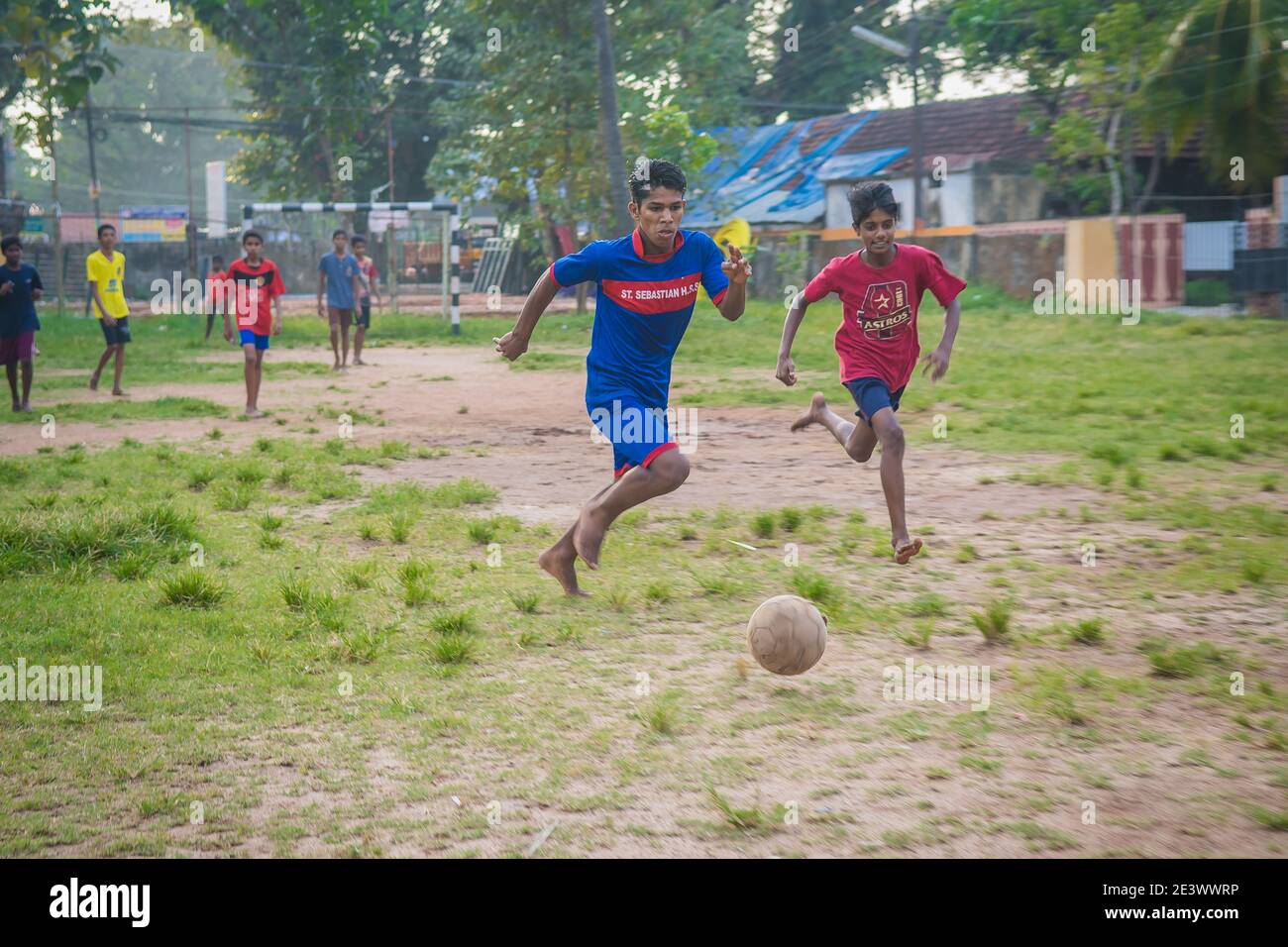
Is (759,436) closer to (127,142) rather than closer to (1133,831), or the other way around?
(1133,831)

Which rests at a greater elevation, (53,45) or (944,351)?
(53,45)

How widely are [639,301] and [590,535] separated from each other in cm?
113

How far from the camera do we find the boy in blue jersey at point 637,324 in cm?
635

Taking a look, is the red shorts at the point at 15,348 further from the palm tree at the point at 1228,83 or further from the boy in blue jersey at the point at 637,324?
the palm tree at the point at 1228,83

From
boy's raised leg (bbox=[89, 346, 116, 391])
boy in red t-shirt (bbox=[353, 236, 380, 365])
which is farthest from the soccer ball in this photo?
boy in red t-shirt (bbox=[353, 236, 380, 365])

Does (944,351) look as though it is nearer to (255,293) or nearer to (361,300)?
(255,293)

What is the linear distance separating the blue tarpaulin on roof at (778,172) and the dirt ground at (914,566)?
20007mm

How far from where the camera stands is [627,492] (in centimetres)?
641

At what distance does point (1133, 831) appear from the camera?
374 cm

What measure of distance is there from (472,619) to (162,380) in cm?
1352

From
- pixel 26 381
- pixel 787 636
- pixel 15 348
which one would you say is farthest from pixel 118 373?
pixel 787 636

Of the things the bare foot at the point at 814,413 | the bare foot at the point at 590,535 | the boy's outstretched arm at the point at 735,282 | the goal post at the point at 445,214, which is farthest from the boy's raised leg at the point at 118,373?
the boy's outstretched arm at the point at 735,282

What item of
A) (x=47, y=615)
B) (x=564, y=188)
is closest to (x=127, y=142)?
(x=564, y=188)
